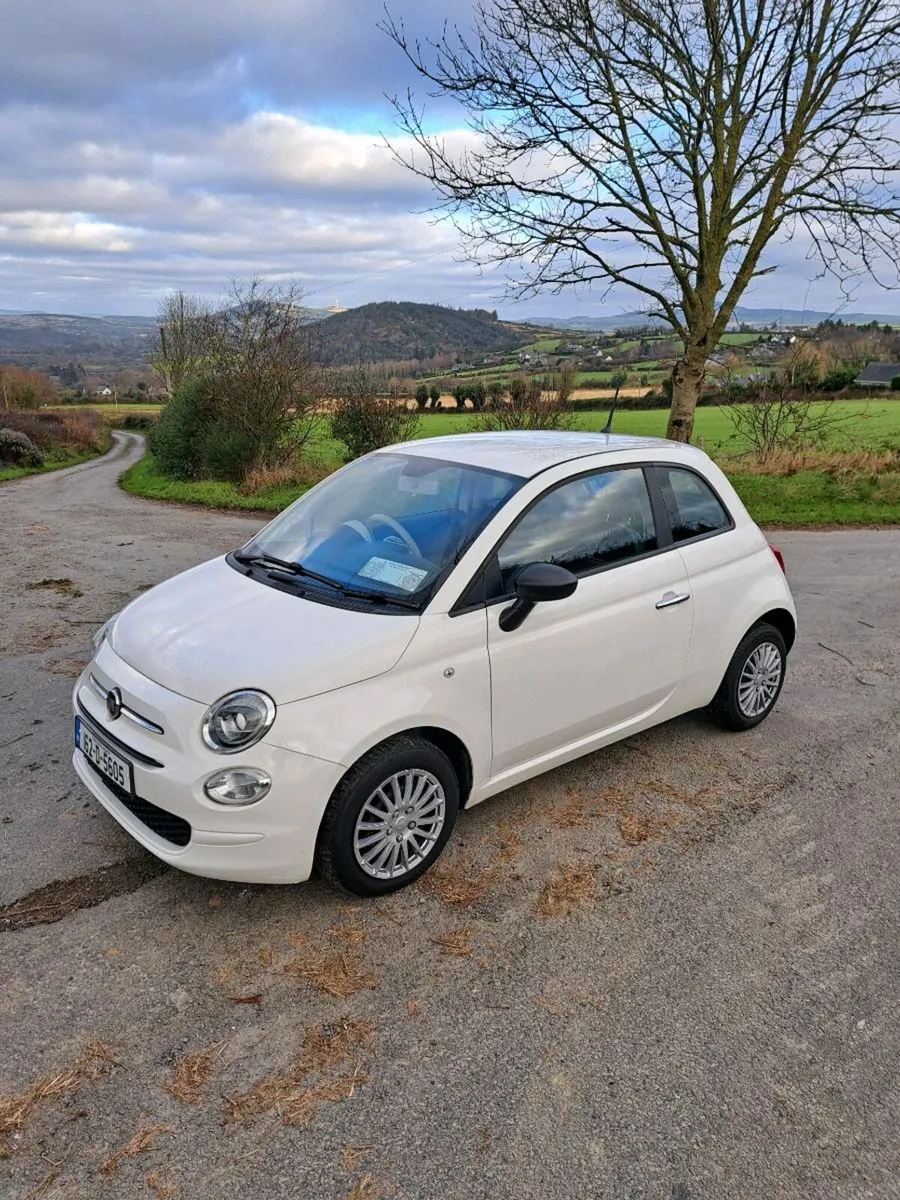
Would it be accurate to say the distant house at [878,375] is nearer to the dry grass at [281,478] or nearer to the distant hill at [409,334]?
the distant hill at [409,334]

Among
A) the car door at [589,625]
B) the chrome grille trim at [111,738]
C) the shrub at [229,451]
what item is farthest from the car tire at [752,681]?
the shrub at [229,451]

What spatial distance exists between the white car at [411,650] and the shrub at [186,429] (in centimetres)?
1968

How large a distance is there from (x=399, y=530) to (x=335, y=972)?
A: 73.4 inches

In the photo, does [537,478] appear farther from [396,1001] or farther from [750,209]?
[750,209]

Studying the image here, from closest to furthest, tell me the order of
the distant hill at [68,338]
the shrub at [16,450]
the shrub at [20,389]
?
the shrub at [16,450] → the shrub at [20,389] → the distant hill at [68,338]

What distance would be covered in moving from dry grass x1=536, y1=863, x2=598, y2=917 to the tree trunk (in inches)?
434

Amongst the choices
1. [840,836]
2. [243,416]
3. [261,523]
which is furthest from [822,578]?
[243,416]

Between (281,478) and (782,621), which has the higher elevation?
(782,621)

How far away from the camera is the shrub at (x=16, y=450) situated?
104 ft

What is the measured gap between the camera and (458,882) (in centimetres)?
326

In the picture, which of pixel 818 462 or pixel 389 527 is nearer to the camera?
pixel 389 527

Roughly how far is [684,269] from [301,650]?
12.1 metres

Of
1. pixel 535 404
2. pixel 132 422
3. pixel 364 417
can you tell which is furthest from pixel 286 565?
pixel 132 422

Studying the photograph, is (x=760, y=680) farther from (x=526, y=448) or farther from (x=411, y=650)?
(x=411, y=650)
